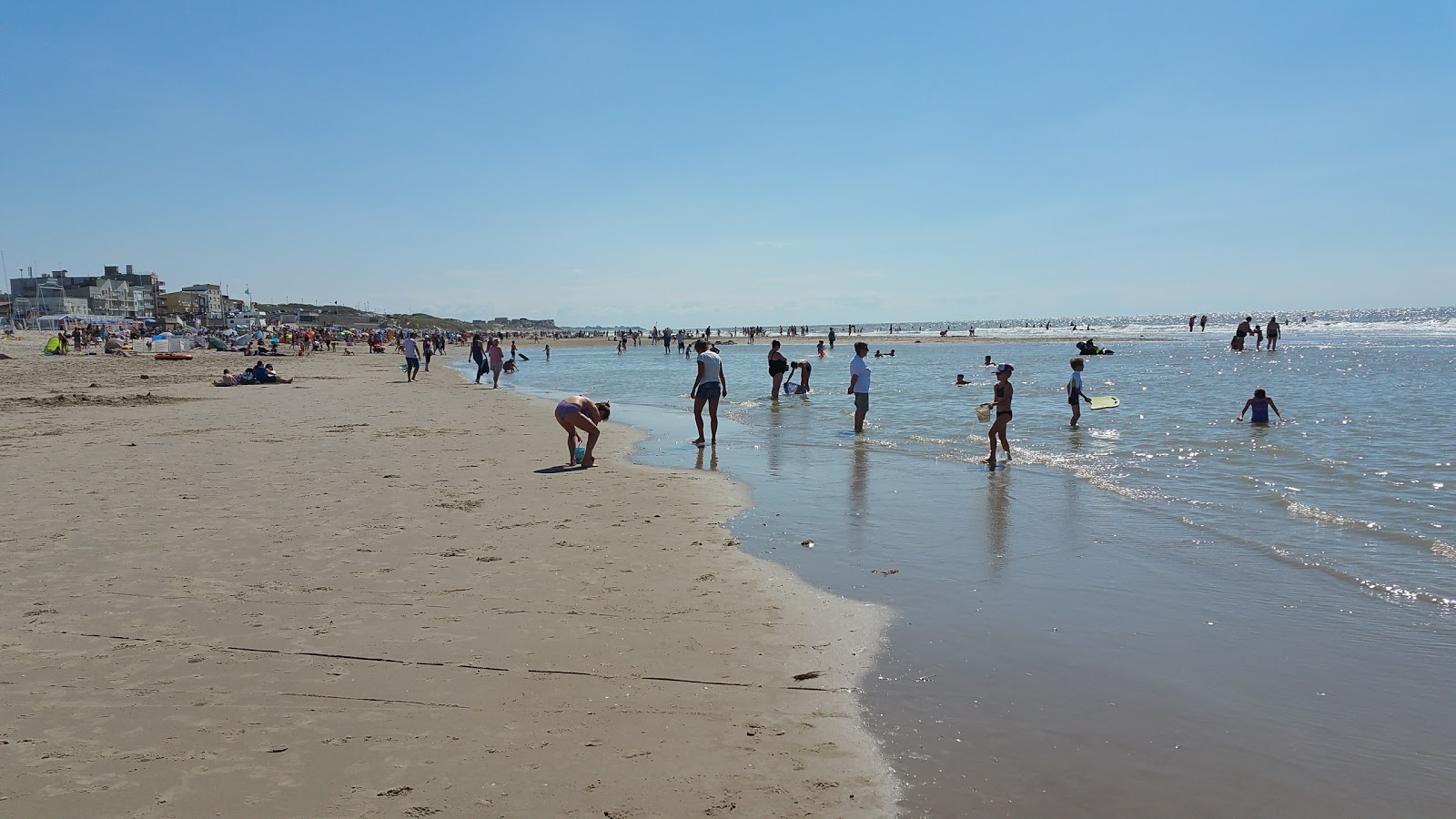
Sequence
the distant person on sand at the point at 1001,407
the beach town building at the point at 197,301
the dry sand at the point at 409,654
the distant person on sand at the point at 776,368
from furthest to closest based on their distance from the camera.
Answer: the beach town building at the point at 197,301, the distant person on sand at the point at 776,368, the distant person on sand at the point at 1001,407, the dry sand at the point at 409,654

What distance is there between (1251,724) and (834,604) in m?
2.48

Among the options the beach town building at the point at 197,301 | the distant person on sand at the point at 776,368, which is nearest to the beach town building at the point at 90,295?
the beach town building at the point at 197,301

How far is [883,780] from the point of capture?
11.2 ft

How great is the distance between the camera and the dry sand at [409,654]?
3283 mm

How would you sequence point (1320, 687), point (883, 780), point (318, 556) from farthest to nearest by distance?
point (318, 556) → point (1320, 687) → point (883, 780)

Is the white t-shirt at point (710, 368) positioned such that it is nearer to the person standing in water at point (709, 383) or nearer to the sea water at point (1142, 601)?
the person standing in water at point (709, 383)

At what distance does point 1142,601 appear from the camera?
19.1 feet

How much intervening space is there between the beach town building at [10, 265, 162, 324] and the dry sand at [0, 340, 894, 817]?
130 metres

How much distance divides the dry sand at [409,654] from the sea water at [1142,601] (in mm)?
574

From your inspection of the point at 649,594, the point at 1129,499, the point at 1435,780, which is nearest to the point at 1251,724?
the point at 1435,780

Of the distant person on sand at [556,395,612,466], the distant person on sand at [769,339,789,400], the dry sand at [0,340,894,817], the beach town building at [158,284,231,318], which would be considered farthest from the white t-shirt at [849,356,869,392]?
the beach town building at [158,284,231,318]

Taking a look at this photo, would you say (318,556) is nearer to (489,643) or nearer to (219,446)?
(489,643)

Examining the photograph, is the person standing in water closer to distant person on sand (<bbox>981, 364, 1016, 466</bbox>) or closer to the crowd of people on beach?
the crowd of people on beach

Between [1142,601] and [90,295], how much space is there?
159552 mm
